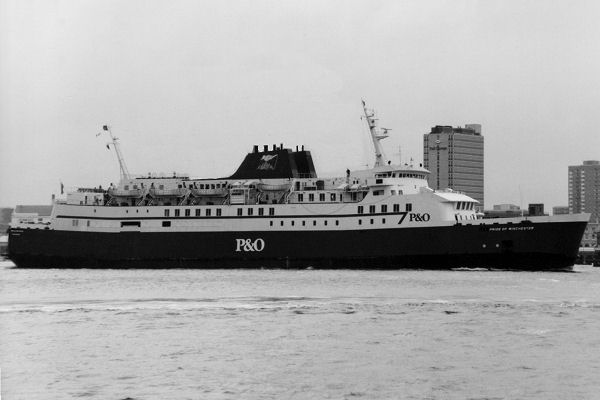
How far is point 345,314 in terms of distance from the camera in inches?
1057

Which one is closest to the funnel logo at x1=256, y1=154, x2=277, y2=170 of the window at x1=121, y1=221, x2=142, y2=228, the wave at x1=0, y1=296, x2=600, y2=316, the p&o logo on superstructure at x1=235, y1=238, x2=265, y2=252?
the p&o logo on superstructure at x1=235, y1=238, x2=265, y2=252

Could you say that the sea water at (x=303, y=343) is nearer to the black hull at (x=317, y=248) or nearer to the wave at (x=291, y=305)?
the wave at (x=291, y=305)

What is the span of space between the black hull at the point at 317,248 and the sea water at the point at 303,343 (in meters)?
11.8

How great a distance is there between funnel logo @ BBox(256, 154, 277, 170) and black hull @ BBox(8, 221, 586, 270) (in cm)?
467

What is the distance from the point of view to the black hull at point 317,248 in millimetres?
48469

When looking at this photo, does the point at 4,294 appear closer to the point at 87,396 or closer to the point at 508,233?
the point at 87,396

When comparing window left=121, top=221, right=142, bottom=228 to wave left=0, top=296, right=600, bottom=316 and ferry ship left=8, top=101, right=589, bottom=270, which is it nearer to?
ferry ship left=8, top=101, right=589, bottom=270

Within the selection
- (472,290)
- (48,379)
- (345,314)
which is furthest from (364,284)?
(48,379)

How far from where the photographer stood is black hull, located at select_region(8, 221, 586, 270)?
159 ft

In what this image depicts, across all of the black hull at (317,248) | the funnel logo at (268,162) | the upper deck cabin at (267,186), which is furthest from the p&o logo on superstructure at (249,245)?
the funnel logo at (268,162)

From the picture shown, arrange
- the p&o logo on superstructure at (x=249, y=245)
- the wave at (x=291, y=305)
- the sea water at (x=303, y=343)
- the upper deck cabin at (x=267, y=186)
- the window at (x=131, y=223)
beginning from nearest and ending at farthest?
the sea water at (x=303, y=343) → the wave at (x=291, y=305) → the upper deck cabin at (x=267, y=186) → the p&o logo on superstructure at (x=249, y=245) → the window at (x=131, y=223)

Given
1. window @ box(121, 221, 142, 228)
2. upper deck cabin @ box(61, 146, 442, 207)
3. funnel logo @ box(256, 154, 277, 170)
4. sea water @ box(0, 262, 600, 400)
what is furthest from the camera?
window @ box(121, 221, 142, 228)

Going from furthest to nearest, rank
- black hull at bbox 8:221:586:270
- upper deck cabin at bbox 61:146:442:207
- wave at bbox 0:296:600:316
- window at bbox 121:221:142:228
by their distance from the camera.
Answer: window at bbox 121:221:142:228 → upper deck cabin at bbox 61:146:442:207 → black hull at bbox 8:221:586:270 → wave at bbox 0:296:600:316

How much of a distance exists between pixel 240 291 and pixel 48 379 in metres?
19.1
